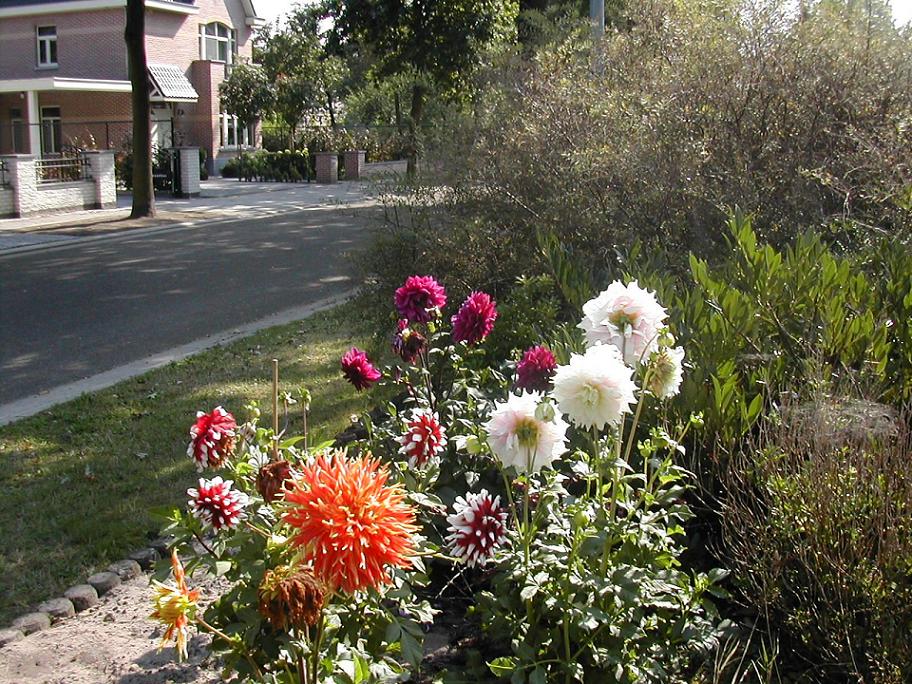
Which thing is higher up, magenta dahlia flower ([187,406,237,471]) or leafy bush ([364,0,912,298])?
leafy bush ([364,0,912,298])

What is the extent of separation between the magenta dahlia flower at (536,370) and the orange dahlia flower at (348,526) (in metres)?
1.37

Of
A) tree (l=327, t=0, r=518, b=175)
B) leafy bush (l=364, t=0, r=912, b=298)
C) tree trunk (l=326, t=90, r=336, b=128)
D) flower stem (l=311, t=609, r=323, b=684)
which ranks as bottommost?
flower stem (l=311, t=609, r=323, b=684)

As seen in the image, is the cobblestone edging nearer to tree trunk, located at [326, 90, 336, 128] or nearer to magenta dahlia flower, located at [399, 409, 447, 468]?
magenta dahlia flower, located at [399, 409, 447, 468]

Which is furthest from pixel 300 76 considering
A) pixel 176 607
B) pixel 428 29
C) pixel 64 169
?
pixel 176 607

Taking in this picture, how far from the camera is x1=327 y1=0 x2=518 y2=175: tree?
20391 mm

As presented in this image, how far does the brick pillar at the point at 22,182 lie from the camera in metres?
21.8

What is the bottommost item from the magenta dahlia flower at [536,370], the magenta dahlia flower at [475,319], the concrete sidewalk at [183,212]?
the concrete sidewalk at [183,212]

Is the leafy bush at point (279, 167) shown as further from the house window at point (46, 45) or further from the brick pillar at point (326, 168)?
the house window at point (46, 45)

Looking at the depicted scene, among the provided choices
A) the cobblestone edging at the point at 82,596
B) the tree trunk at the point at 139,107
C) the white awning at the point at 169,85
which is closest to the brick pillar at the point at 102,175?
the tree trunk at the point at 139,107

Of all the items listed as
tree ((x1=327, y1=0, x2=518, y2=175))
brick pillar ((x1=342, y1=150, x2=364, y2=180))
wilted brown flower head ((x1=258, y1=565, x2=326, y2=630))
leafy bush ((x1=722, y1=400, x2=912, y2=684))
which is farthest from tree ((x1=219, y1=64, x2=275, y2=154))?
wilted brown flower head ((x1=258, y1=565, x2=326, y2=630))

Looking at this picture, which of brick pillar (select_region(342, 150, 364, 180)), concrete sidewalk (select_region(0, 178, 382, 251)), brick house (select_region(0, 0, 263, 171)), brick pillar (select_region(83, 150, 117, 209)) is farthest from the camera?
brick house (select_region(0, 0, 263, 171))

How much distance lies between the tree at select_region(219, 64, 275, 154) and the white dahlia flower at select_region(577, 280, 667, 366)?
38.7 m

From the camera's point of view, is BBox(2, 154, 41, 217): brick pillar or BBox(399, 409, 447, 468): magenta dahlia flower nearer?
BBox(399, 409, 447, 468): magenta dahlia flower

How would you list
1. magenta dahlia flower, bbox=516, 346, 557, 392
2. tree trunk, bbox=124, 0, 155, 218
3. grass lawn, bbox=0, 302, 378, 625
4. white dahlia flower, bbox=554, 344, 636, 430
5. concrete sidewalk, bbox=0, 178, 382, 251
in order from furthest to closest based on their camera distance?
tree trunk, bbox=124, 0, 155, 218 → concrete sidewalk, bbox=0, 178, 382, 251 → grass lawn, bbox=0, 302, 378, 625 → magenta dahlia flower, bbox=516, 346, 557, 392 → white dahlia flower, bbox=554, 344, 636, 430
